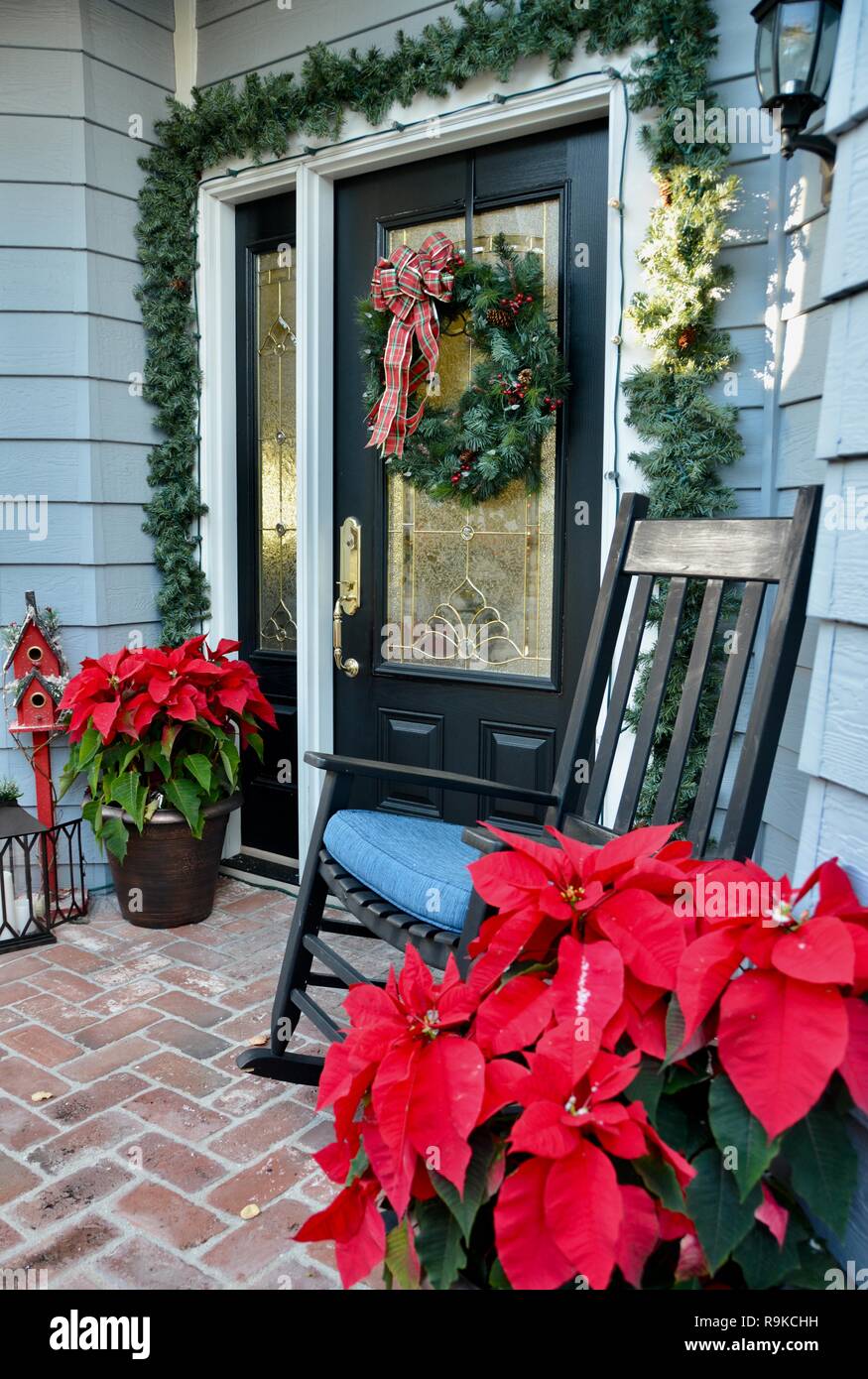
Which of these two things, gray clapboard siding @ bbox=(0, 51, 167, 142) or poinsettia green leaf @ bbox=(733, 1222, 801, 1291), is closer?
poinsettia green leaf @ bbox=(733, 1222, 801, 1291)

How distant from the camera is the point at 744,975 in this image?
2.91 feet

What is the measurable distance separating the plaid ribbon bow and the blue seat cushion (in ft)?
3.72

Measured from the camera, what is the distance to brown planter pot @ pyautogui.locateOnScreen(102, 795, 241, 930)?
2865 millimetres

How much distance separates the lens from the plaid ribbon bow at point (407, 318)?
2.60 metres

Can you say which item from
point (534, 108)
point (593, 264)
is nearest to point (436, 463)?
point (593, 264)

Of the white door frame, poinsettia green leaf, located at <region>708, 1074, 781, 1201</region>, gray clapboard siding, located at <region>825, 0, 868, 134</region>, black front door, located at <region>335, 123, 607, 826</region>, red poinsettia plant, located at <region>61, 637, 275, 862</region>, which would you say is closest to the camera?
poinsettia green leaf, located at <region>708, 1074, 781, 1201</region>

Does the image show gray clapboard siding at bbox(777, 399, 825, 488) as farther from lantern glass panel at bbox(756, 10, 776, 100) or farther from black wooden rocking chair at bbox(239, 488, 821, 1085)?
lantern glass panel at bbox(756, 10, 776, 100)

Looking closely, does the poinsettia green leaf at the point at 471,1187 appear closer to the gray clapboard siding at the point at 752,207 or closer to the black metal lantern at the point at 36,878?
the gray clapboard siding at the point at 752,207

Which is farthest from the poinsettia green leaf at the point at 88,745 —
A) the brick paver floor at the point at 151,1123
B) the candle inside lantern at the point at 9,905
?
the brick paver floor at the point at 151,1123

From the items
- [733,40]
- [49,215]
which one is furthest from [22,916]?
[733,40]

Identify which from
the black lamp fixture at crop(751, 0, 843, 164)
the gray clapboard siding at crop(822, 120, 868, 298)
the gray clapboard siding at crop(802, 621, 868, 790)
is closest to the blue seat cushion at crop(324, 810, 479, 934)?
the gray clapboard siding at crop(802, 621, 868, 790)

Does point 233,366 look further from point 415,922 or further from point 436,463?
point 415,922

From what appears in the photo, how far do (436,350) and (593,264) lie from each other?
440mm
